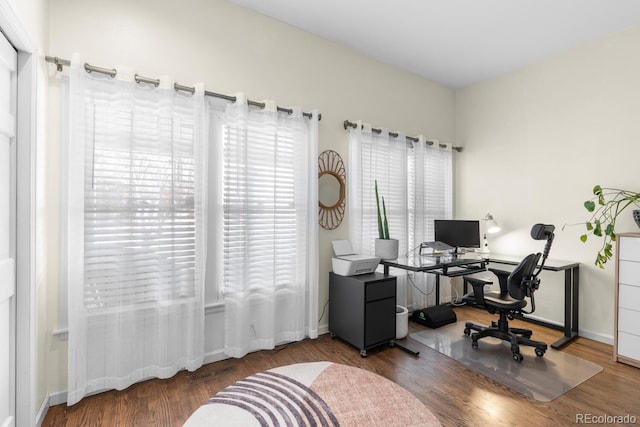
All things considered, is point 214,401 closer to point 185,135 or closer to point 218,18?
point 185,135

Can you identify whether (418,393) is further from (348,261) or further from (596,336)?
(596,336)

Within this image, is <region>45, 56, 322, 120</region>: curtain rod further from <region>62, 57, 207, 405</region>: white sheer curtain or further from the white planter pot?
the white planter pot

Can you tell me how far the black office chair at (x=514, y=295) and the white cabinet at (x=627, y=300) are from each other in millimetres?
528

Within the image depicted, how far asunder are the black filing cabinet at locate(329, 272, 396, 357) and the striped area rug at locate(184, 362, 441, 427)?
33 centimetres

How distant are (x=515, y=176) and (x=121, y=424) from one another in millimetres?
4152

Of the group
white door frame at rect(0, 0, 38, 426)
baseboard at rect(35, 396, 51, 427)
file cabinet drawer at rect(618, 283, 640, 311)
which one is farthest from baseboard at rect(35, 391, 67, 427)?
file cabinet drawer at rect(618, 283, 640, 311)

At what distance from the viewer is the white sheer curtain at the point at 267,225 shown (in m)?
2.45

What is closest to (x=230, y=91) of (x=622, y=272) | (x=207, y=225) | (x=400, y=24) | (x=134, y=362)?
(x=207, y=225)

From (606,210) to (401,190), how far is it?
1.86 m

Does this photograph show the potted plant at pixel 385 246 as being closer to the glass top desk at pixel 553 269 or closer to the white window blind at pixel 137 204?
the glass top desk at pixel 553 269

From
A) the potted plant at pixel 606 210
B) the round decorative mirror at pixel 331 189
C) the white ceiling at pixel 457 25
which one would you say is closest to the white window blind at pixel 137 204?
the round decorative mirror at pixel 331 189

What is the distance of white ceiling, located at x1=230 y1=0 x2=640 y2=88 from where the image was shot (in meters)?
2.53

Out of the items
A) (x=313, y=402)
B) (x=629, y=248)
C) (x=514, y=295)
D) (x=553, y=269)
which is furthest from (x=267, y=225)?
(x=629, y=248)

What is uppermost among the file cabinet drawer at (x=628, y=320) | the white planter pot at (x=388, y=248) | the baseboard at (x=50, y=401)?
the white planter pot at (x=388, y=248)
